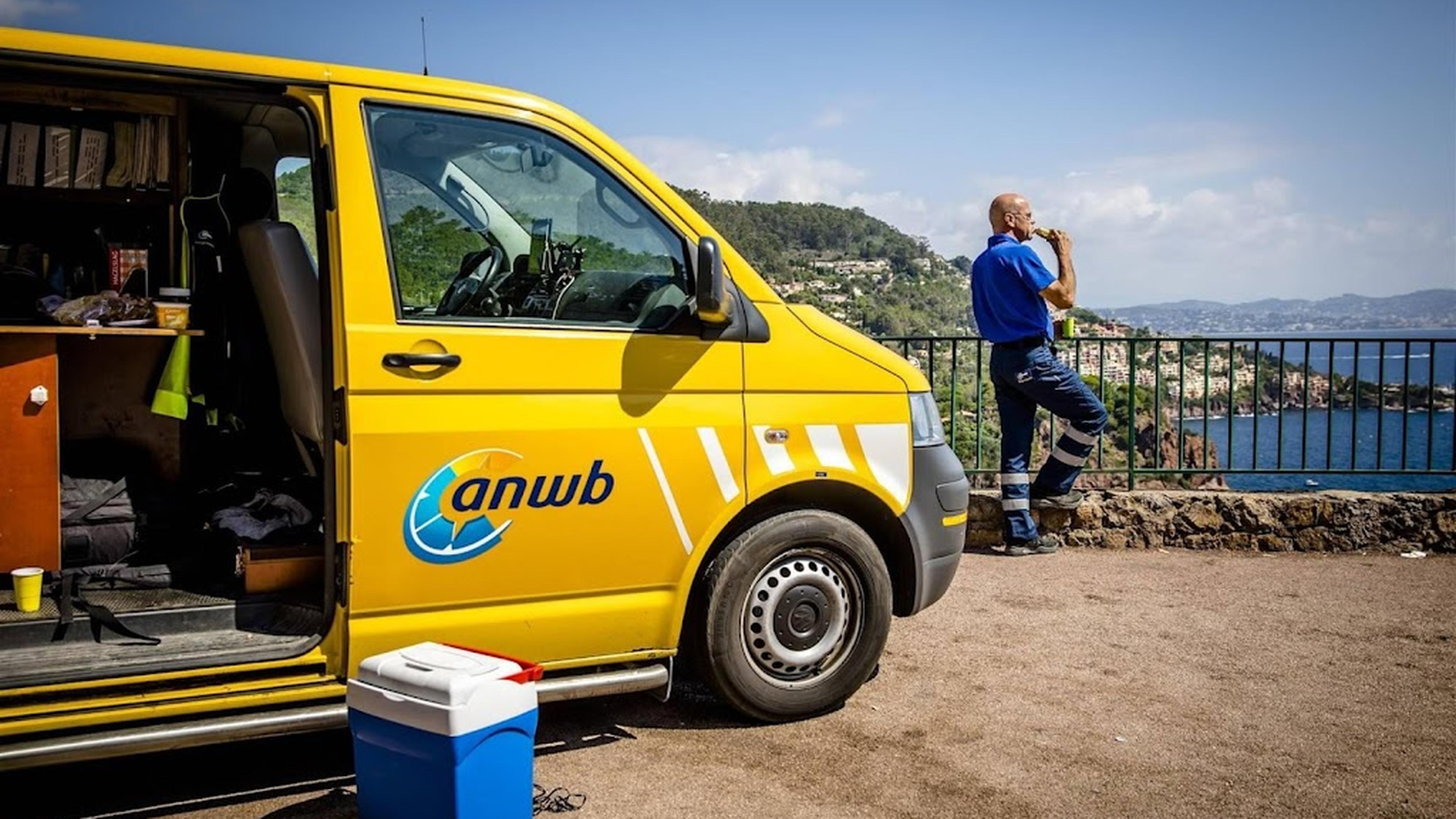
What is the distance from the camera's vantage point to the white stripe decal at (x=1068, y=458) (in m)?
8.21

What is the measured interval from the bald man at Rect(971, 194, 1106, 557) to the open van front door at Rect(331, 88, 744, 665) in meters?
3.85

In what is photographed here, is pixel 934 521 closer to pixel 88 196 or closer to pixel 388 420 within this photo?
pixel 388 420

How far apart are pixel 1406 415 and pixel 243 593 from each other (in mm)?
8172

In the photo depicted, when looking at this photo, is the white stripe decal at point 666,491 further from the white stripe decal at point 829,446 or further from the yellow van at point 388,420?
the white stripe decal at point 829,446

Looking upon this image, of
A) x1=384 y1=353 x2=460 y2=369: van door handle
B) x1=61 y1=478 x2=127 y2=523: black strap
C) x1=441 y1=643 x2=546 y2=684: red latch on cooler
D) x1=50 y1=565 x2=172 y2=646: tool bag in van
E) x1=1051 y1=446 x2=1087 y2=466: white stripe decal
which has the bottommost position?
x1=441 y1=643 x2=546 y2=684: red latch on cooler

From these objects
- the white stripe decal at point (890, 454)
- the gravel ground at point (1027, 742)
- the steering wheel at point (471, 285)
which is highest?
the steering wheel at point (471, 285)

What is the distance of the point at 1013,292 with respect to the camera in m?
7.80

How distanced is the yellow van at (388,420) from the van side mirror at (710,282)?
0.04 feet

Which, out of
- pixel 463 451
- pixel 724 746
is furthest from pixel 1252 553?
pixel 463 451

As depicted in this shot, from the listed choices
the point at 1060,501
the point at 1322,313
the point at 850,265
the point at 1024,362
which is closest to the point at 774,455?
the point at 1024,362

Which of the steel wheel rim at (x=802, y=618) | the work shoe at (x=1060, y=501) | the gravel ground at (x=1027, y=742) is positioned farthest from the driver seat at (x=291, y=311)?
the work shoe at (x=1060, y=501)

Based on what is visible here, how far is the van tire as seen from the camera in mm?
4516

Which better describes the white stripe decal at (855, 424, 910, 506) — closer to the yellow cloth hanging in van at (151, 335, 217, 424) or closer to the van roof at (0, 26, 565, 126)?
the van roof at (0, 26, 565, 126)

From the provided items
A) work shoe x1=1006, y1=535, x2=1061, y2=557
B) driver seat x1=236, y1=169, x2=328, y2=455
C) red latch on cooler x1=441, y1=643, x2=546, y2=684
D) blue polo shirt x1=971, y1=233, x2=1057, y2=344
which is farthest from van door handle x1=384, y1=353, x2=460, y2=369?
work shoe x1=1006, y1=535, x2=1061, y2=557
